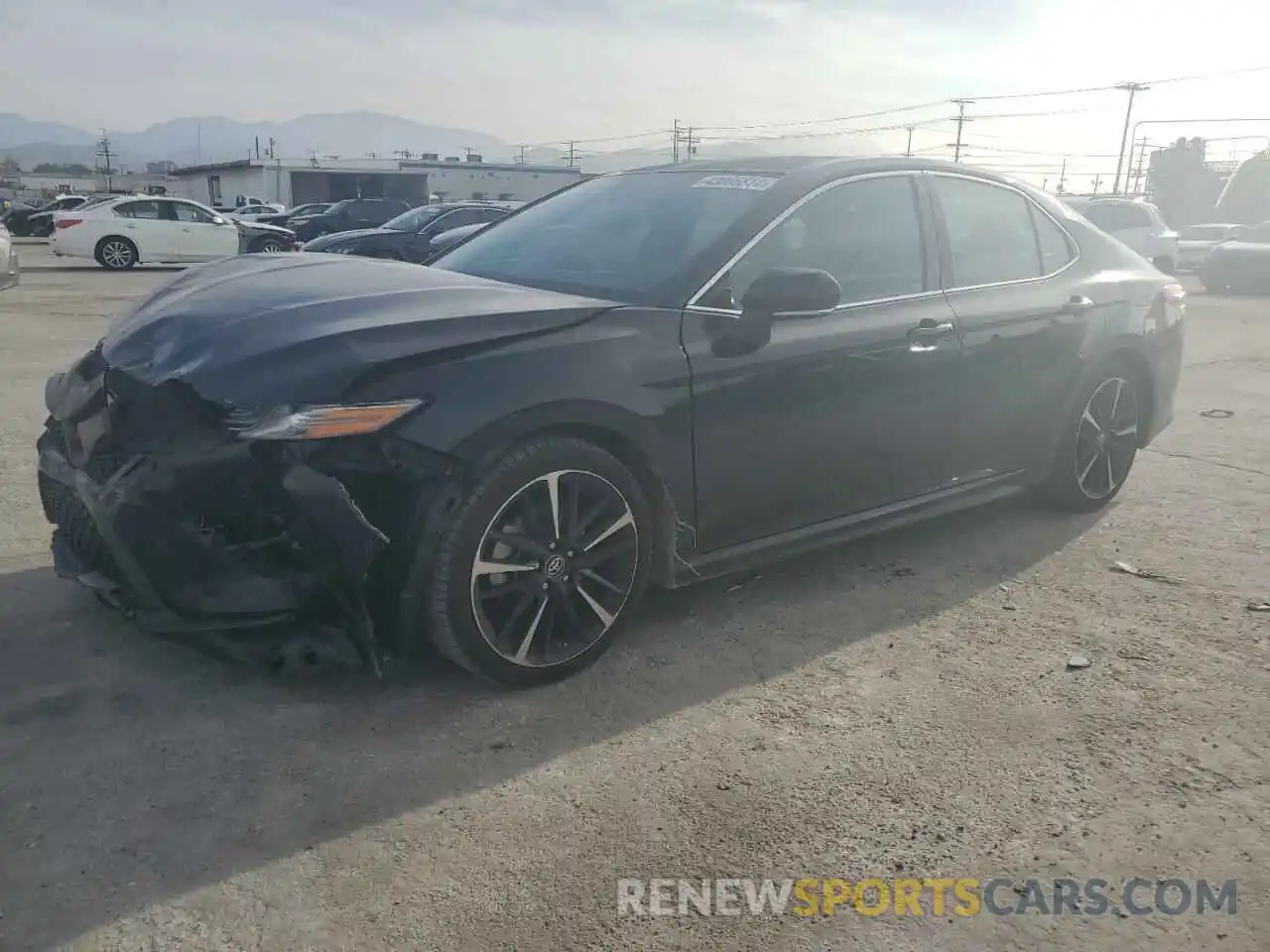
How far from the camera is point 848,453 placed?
3.89m

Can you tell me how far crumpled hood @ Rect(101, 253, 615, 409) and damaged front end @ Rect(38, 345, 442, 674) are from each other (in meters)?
0.11

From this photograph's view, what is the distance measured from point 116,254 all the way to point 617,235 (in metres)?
21.1

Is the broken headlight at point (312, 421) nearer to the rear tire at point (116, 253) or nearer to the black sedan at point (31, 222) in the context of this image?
the rear tire at point (116, 253)

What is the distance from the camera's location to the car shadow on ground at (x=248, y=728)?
2387 mm

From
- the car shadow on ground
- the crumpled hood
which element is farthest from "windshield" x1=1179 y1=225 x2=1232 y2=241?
the crumpled hood

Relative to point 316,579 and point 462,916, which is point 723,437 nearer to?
point 316,579

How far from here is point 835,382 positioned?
3781 mm

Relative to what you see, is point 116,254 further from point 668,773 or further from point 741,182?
point 668,773

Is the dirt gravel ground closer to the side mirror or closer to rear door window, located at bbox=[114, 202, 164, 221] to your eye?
the side mirror

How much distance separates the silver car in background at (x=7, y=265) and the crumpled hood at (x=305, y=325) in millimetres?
8057

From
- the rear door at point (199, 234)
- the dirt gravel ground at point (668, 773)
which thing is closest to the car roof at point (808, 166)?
the dirt gravel ground at point (668, 773)

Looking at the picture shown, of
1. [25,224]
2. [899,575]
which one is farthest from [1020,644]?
[25,224]

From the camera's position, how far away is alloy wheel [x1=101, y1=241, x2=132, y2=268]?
70.6 ft

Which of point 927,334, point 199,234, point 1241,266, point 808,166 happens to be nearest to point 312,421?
point 808,166
